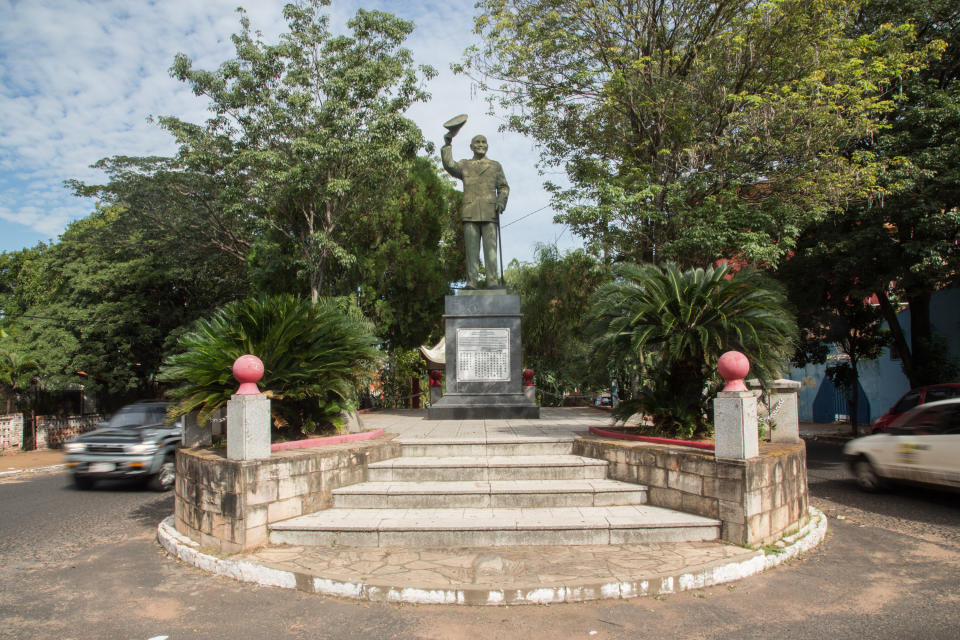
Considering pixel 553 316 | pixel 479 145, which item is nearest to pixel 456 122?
pixel 479 145

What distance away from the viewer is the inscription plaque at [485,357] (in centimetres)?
1064

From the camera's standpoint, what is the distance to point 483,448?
281 inches

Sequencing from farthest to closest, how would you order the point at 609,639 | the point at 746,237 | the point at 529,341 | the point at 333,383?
the point at 529,341, the point at 746,237, the point at 333,383, the point at 609,639

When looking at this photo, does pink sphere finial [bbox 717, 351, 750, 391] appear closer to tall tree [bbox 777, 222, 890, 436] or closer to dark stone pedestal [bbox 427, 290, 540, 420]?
dark stone pedestal [bbox 427, 290, 540, 420]

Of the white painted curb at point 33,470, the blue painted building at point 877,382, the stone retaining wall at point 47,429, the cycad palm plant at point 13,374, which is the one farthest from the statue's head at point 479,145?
the cycad palm plant at point 13,374

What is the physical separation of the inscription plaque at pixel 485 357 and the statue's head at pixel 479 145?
143 inches

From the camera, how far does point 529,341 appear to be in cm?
2089

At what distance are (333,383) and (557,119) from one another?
9.05 metres

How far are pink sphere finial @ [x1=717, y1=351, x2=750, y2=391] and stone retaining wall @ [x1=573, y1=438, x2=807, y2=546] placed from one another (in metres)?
0.65

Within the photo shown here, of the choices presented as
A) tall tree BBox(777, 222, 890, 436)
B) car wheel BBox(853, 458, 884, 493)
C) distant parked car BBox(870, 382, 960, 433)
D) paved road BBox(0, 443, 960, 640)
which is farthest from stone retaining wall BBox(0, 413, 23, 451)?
distant parked car BBox(870, 382, 960, 433)

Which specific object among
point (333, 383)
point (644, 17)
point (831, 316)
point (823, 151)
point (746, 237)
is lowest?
point (333, 383)

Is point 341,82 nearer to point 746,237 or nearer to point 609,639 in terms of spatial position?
point 746,237

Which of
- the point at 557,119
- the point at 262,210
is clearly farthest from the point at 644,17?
the point at 262,210

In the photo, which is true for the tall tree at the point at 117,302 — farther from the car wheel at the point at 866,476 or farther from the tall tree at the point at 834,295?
the car wheel at the point at 866,476
